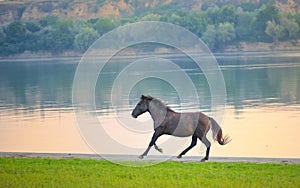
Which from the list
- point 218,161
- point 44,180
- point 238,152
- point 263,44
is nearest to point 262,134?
point 238,152

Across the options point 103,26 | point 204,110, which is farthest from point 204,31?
point 204,110

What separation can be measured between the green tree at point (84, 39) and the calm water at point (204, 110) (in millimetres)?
58916

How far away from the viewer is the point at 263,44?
4469 inches

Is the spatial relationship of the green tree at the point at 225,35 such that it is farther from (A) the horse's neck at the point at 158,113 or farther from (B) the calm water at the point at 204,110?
(A) the horse's neck at the point at 158,113

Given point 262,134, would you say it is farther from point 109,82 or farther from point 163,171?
point 109,82

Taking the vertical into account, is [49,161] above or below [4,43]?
above

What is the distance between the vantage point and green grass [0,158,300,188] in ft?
39.3

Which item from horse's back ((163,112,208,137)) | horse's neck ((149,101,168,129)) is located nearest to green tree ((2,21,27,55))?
horse's neck ((149,101,168,129))

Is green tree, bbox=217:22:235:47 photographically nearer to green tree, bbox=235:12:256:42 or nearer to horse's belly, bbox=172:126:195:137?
green tree, bbox=235:12:256:42

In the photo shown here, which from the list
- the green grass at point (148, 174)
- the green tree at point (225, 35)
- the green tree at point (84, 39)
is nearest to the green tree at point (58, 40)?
the green tree at point (84, 39)

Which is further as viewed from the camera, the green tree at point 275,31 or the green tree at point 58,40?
the green tree at point 58,40

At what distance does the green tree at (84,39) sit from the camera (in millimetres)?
115688

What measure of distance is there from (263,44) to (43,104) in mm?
80881

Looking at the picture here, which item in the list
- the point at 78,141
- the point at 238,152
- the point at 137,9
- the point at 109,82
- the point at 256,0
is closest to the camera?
the point at 238,152
